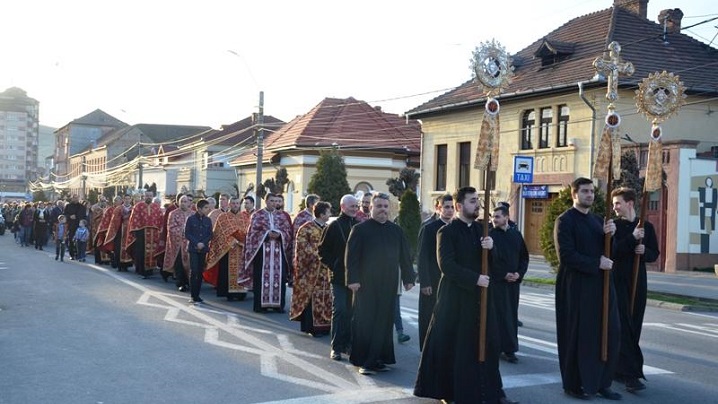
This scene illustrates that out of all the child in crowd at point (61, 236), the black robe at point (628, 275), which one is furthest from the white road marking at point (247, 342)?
the child in crowd at point (61, 236)

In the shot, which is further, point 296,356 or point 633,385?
point 296,356

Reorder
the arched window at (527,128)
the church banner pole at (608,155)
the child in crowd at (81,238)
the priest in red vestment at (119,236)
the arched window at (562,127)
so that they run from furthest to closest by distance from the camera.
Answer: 1. the arched window at (527,128)
2. the arched window at (562,127)
3. the child in crowd at (81,238)
4. the priest in red vestment at (119,236)
5. the church banner pole at (608,155)

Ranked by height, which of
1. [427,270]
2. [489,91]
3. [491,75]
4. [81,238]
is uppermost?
[491,75]

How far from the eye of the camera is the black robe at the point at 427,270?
9.30 meters

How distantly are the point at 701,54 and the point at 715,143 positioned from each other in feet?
13.9

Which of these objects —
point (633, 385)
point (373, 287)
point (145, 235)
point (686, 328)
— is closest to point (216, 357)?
point (373, 287)

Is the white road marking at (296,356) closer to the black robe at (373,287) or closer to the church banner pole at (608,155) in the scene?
the black robe at (373,287)

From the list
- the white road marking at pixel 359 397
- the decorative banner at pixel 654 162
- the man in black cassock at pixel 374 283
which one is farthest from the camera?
the decorative banner at pixel 654 162

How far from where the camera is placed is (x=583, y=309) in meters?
7.82

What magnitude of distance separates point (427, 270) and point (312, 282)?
93.8 inches

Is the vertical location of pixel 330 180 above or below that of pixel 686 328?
above

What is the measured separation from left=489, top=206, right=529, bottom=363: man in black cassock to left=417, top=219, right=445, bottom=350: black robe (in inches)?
26.2

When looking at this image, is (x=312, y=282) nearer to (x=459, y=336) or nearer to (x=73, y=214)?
(x=459, y=336)

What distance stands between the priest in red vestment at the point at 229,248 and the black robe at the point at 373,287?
643cm
